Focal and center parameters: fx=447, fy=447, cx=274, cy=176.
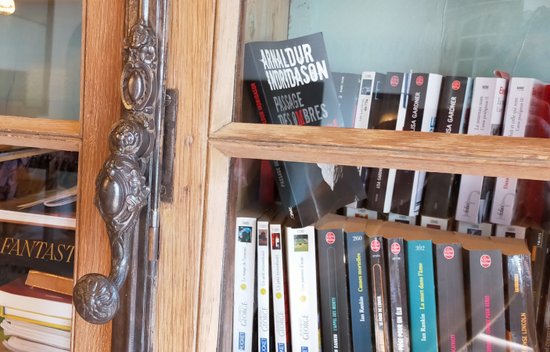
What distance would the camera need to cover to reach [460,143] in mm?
450

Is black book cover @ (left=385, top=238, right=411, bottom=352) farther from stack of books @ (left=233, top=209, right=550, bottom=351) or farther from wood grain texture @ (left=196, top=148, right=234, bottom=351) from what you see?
wood grain texture @ (left=196, top=148, right=234, bottom=351)

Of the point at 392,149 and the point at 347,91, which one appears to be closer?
the point at 392,149

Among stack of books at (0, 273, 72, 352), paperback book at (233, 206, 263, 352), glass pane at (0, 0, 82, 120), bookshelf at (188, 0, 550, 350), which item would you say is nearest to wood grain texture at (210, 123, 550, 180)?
bookshelf at (188, 0, 550, 350)

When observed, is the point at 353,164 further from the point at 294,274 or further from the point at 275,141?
the point at 294,274

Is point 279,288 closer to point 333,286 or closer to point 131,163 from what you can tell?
point 333,286

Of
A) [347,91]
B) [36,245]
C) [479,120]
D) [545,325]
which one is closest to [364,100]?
[347,91]

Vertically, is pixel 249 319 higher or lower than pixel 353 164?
lower

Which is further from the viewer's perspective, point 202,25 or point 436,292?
point 436,292

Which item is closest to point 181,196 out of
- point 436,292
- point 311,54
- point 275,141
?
point 275,141

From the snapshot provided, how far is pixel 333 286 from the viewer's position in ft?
2.03

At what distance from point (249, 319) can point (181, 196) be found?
0.72 feet

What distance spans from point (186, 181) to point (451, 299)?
0.38 m

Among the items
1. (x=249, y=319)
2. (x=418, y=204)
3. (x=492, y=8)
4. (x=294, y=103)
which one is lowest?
(x=249, y=319)

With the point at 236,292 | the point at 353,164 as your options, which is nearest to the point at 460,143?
the point at 353,164
